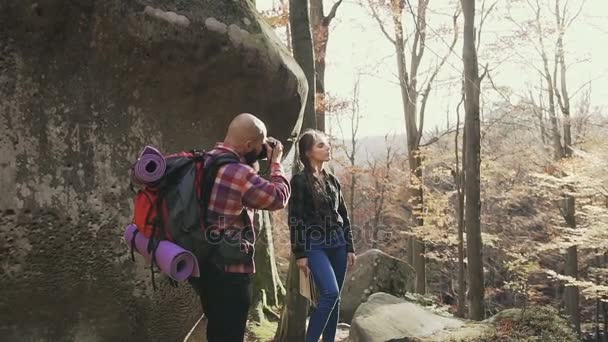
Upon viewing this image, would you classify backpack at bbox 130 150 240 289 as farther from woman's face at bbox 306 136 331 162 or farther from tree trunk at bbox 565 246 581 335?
tree trunk at bbox 565 246 581 335

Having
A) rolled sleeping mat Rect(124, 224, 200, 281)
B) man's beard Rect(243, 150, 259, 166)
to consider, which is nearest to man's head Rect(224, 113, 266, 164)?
man's beard Rect(243, 150, 259, 166)

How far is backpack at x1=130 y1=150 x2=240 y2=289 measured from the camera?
229 cm

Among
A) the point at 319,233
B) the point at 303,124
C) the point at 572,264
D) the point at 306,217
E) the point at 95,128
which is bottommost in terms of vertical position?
the point at 572,264

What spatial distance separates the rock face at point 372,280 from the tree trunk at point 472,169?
1.94 meters

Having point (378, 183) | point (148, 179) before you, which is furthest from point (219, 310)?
point (378, 183)

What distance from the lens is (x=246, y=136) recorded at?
8.29 feet

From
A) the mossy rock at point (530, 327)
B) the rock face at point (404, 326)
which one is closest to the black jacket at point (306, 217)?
the rock face at point (404, 326)

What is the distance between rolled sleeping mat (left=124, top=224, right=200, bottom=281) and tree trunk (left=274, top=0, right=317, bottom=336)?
9.20 feet

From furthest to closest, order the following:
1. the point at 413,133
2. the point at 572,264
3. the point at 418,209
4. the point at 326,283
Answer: the point at 413,133 → the point at 418,209 → the point at 572,264 → the point at 326,283

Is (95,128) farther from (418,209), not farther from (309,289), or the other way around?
(418,209)

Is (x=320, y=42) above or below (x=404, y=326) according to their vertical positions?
above

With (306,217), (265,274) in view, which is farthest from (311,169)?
(265,274)

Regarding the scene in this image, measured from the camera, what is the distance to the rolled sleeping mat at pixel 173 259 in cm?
217

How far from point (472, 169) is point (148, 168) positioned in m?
7.05
